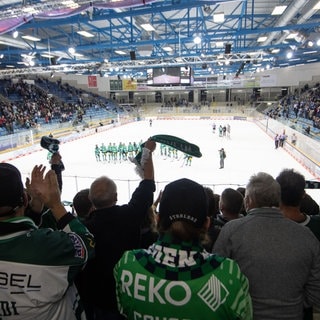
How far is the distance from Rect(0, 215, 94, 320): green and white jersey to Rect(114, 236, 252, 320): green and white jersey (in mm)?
384

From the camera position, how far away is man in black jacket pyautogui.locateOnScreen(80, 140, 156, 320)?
2092 millimetres

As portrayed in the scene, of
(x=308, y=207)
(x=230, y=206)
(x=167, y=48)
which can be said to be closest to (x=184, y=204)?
(x=230, y=206)

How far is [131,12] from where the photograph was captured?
12.1 m

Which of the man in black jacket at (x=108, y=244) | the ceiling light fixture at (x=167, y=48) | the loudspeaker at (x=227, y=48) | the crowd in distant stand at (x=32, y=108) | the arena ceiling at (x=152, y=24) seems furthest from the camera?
the crowd in distant stand at (x=32, y=108)

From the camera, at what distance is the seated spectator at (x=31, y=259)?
153 cm

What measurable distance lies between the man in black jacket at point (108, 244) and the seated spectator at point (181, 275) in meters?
0.64

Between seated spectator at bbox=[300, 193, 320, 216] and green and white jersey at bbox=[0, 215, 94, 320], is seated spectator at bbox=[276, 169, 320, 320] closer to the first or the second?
seated spectator at bbox=[300, 193, 320, 216]

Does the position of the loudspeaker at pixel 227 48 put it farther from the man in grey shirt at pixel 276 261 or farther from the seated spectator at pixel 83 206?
the man in grey shirt at pixel 276 261

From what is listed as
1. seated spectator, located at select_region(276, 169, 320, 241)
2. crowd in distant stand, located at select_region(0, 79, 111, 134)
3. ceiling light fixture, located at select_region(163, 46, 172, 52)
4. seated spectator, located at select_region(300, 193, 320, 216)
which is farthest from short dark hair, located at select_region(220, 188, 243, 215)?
ceiling light fixture, located at select_region(163, 46, 172, 52)

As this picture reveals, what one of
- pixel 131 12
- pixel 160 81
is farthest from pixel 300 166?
pixel 131 12

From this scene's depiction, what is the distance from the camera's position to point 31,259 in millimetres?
1520

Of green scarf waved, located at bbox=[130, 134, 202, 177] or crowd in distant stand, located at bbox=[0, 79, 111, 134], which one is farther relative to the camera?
crowd in distant stand, located at bbox=[0, 79, 111, 134]

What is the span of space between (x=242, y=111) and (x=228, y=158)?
28.3m

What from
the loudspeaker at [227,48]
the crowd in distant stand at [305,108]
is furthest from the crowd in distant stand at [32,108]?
the crowd in distant stand at [305,108]
